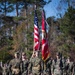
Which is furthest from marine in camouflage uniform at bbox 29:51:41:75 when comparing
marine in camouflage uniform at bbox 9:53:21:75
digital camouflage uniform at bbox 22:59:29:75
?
marine in camouflage uniform at bbox 9:53:21:75

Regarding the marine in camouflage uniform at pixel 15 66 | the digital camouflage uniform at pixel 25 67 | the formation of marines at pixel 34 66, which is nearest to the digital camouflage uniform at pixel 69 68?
the formation of marines at pixel 34 66

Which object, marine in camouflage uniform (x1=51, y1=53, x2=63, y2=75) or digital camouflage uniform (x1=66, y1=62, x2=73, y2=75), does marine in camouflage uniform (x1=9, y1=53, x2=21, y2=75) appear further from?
digital camouflage uniform (x1=66, y1=62, x2=73, y2=75)

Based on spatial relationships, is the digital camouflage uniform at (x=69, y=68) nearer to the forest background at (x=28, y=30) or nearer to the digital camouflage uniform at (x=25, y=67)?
the digital camouflage uniform at (x=25, y=67)

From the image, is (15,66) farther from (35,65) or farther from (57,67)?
(57,67)

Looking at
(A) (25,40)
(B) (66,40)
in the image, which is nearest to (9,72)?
(B) (66,40)

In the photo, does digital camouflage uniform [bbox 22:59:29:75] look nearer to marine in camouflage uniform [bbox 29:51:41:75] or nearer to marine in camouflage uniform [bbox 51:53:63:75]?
marine in camouflage uniform [bbox 29:51:41:75]

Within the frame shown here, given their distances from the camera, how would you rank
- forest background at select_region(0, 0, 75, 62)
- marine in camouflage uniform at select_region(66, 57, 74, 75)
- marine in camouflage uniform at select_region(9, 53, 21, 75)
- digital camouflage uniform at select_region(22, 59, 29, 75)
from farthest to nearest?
forest background at select_region(0, 0, 75, 62), marine in camouflage uniform at select_region(66, 57, 74, 75), digital camouflage uniform at select_region(22, 59, 29, 75), marine in camouflage uniform at select_region(9, 53, 21, 75)

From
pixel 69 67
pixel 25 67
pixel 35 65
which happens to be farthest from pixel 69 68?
pixel 25 67

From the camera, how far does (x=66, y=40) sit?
3459 cm

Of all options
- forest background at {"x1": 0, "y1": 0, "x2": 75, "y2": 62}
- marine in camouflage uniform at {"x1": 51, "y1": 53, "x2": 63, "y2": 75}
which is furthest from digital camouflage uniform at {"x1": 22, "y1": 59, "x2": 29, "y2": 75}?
forest background at {"x1": 0, "y1": 0, "x2": 75, "y2": 62}

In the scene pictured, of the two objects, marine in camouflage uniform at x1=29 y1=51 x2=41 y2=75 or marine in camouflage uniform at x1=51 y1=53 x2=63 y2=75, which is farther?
marine in camouflage uniform at x1=51 y1=53 x2=63 y2=75

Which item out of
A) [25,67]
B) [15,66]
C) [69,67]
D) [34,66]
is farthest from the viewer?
[69,67]

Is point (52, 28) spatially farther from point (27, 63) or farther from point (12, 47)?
point (27, 63)

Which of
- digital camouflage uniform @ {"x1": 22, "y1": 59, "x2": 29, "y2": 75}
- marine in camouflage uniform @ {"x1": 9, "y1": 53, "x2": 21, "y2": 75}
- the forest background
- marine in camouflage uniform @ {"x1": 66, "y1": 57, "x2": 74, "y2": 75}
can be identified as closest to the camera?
marine in camouflage uniform @ {"x1": 9, "y1": 53, "x2": 21, "y2": 75}
